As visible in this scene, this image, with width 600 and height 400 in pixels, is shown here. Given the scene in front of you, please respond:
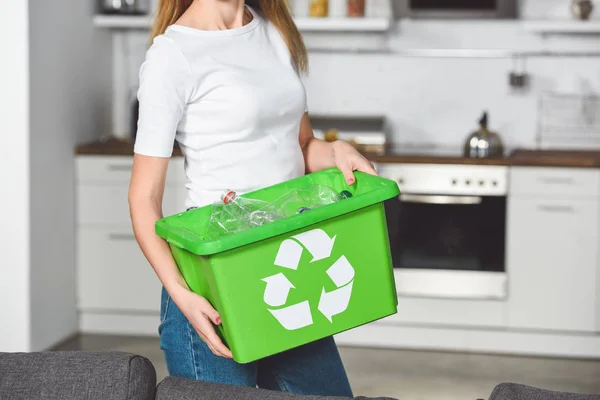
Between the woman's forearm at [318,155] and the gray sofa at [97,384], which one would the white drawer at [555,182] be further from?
the gray sofa at [97,384]

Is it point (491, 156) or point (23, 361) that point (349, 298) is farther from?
point (491, 156)

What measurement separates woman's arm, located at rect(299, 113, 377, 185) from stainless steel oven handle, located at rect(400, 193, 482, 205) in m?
2.14

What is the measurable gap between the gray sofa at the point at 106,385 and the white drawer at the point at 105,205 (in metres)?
2.65

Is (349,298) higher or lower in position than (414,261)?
higher

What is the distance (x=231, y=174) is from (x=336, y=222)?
257mm

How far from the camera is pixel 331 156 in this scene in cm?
178

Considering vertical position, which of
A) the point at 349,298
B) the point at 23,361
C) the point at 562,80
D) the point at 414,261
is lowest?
the point at 414,261

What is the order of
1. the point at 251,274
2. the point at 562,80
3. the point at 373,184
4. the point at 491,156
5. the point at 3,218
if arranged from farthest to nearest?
the point at 562,80 < the point at 491,156 < the point at 3,218 < the point at 373,184 < the point at 251,274

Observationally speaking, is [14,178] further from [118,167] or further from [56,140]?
[118,167]

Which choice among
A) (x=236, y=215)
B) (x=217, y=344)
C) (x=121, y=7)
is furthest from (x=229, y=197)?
(x=121, y=7)

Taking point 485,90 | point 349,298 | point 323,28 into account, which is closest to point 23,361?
point 349,298

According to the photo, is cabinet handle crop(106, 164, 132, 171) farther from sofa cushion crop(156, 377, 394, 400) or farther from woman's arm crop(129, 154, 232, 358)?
sofa cushion crop(156, 377, 394, 400)

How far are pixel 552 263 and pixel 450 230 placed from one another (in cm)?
45

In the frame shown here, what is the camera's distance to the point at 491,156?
4000 mm
